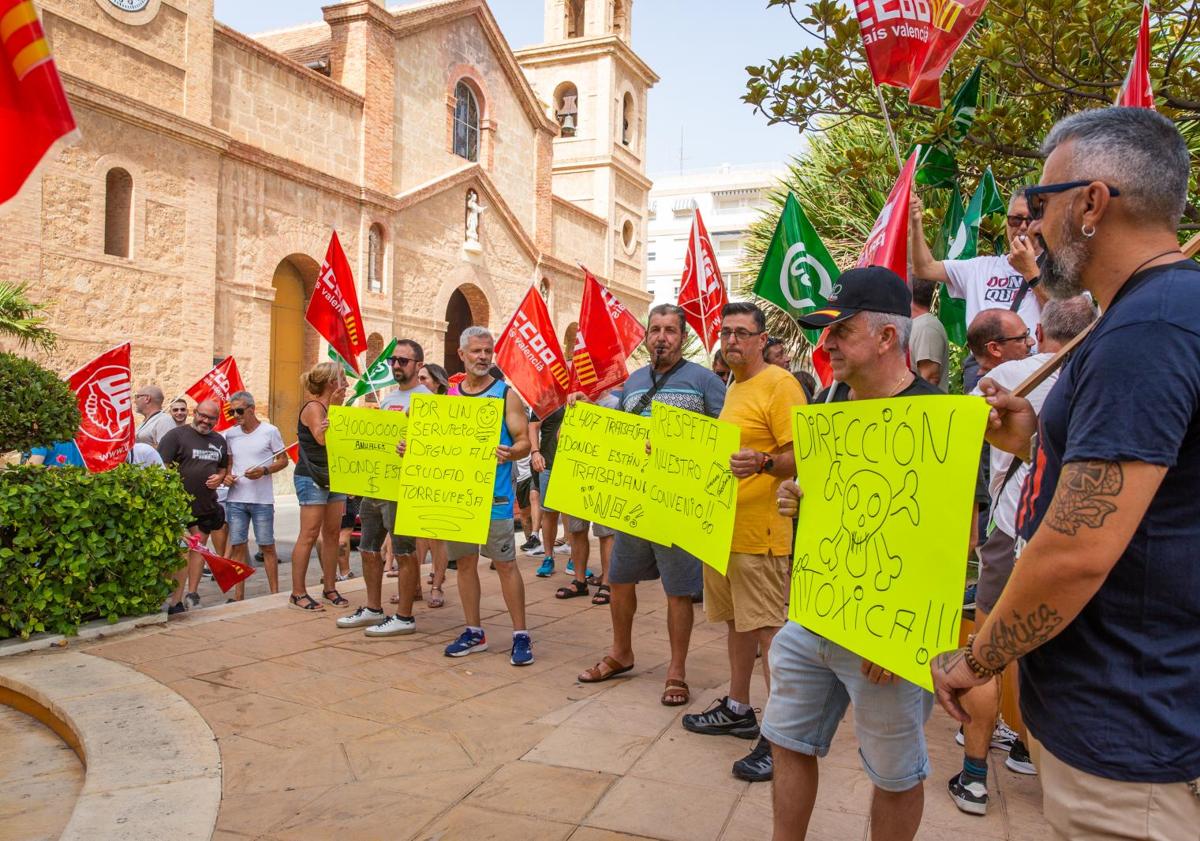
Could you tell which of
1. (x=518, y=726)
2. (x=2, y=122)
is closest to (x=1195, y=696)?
(x=2, y=122)

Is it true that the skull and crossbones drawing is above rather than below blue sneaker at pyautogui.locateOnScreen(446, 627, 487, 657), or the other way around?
above

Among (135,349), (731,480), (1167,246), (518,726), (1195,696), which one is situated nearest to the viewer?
(1195,696)

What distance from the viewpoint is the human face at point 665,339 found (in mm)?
5012

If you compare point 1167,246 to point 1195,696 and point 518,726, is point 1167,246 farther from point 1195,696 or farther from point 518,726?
point 518,726

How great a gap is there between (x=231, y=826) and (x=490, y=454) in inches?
108

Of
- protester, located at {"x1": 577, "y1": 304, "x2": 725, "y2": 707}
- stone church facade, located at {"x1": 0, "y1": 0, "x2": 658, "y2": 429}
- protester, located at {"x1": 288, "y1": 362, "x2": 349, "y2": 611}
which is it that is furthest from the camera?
stone church facade, located at {"x1": 0, "y1": 0, "x2": 658, "y2": 429}

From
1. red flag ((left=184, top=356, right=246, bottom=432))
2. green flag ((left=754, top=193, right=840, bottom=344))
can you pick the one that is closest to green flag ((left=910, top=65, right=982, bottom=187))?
green flag ((left=754, top=193, right=840, bottom=344))

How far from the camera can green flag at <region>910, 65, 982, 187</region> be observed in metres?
6.19

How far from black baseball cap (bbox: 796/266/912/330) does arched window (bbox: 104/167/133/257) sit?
1590 centimetres

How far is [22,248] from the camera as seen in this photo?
14.1 meters

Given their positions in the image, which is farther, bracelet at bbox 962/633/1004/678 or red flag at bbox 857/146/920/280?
red flag at bbox 857/146/920/280

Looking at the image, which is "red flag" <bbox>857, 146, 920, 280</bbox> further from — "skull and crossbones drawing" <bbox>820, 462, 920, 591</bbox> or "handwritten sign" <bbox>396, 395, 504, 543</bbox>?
"skull and crossbones drawing" <bbox>820, 462, 920, 591</bbox>

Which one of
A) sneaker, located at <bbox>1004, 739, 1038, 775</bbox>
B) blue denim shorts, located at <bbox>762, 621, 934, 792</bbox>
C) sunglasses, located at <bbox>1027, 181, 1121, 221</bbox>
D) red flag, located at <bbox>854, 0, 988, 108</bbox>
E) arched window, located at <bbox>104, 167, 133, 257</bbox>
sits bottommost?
sneaker, located at <bbox>1004, 739, 1038, 775</bbox>

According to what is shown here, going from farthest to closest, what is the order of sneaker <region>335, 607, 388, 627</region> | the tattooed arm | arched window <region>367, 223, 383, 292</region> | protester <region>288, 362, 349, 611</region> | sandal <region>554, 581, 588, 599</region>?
arched window <region>367, 223, 383, 292</region> → sandal <region>554, 581, 588, 599</region> → protester <region>288, 362, 349, 611</region> → sneaker <region>335, 607, 388, 627</region> → the tattooed arm
